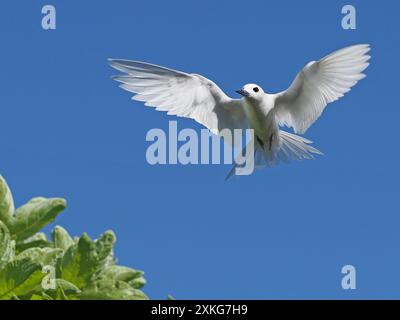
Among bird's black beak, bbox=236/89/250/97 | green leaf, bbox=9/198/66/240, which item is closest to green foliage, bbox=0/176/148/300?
green leaf, bbox=9/198/66/240

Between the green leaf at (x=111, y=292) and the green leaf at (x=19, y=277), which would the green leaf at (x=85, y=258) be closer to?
the green leaf at (x=111, y=292)

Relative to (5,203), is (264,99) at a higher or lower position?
higher

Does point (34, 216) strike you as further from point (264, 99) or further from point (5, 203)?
point (264, 99)

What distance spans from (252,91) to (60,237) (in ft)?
17.4

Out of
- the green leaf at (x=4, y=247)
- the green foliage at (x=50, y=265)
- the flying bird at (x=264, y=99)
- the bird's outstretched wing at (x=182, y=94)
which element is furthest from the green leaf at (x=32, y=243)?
the flying bird at (x=264, y=99)

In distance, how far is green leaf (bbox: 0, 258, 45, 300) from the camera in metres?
3.95

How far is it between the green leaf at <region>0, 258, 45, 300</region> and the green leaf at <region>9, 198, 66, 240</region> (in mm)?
431

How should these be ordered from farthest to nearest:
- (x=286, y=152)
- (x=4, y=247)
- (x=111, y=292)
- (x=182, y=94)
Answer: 1. (x=286, y=152)
2. (x=182, y=94)
3. (x=111, y=292)
4. (x=4, y=247)

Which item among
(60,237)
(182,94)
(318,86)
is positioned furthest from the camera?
(318,86)

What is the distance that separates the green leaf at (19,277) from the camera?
155 inches

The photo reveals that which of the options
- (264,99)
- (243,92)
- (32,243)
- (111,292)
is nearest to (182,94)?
(243,92)

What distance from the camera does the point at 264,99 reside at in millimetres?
9914
